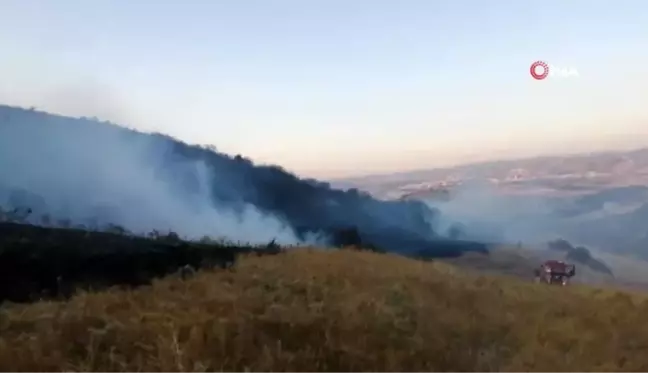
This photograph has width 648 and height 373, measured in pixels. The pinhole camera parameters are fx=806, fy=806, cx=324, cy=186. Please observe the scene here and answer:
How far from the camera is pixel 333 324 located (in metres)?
1.77

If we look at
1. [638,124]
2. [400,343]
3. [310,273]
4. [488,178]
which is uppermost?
[638,124]

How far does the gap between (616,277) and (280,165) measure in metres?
1.05

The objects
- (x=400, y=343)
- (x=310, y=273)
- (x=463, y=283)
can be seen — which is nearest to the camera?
(x=400, y=343)

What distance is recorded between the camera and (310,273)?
1994 millimetres

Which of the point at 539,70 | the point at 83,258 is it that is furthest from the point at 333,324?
the point at 539,70

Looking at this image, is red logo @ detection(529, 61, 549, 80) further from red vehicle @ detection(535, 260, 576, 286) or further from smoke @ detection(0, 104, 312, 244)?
smoke @ detection(0, 104, 312, 244)

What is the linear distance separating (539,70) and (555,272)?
0.61 meters

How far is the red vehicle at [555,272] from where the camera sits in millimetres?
2344

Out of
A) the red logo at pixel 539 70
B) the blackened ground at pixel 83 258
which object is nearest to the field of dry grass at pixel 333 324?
the blackened ground at pixel 83 258

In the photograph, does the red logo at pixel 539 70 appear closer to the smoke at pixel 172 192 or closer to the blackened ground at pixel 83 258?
the smoke at pixel 172 192

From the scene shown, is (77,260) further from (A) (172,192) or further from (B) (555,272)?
(B) (555,272)

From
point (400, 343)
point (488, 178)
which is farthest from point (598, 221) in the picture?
point (400, 343)

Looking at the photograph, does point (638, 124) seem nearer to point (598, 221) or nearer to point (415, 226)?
point (598, 221)

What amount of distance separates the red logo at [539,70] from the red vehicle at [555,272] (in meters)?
0.56
